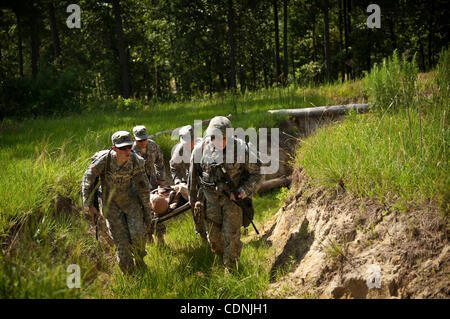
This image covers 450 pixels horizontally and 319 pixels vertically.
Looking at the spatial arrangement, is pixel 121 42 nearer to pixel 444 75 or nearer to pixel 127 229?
pixel 127 229

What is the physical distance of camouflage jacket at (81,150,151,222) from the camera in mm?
4465

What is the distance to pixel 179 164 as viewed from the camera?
620 centimetres

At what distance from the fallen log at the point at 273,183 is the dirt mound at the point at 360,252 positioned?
3.12 meters

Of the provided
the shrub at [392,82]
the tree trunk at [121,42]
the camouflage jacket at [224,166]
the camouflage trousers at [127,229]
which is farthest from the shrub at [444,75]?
the tree trunk at [121,42]

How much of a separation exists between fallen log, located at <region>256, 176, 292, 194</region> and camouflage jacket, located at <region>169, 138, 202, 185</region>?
2.43 metres

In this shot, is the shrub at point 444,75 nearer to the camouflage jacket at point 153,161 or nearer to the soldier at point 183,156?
the soldier at point 183,156

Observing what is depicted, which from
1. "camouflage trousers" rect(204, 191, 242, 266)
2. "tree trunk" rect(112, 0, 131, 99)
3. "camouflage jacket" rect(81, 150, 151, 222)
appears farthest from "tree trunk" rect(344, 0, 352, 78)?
"camouflage jacket" rect(81, 150, 151, 222)

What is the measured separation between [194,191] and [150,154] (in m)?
1.57

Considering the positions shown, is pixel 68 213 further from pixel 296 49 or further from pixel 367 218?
pixel 296 49

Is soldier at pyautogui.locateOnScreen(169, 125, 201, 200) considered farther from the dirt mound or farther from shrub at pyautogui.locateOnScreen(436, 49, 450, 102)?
shrub at pyautogui.locateOnScreen(436, 49, 450, 102)

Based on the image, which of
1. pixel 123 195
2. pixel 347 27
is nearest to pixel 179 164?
pixel 123 195

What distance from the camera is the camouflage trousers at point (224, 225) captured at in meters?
4.64

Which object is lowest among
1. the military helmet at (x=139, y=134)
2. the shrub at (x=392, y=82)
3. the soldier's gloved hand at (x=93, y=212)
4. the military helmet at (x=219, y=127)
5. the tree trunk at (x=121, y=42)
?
the soldier's gloved hand at (x=93, y=212)

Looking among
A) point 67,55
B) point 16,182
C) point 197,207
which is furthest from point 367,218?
point 67,55
